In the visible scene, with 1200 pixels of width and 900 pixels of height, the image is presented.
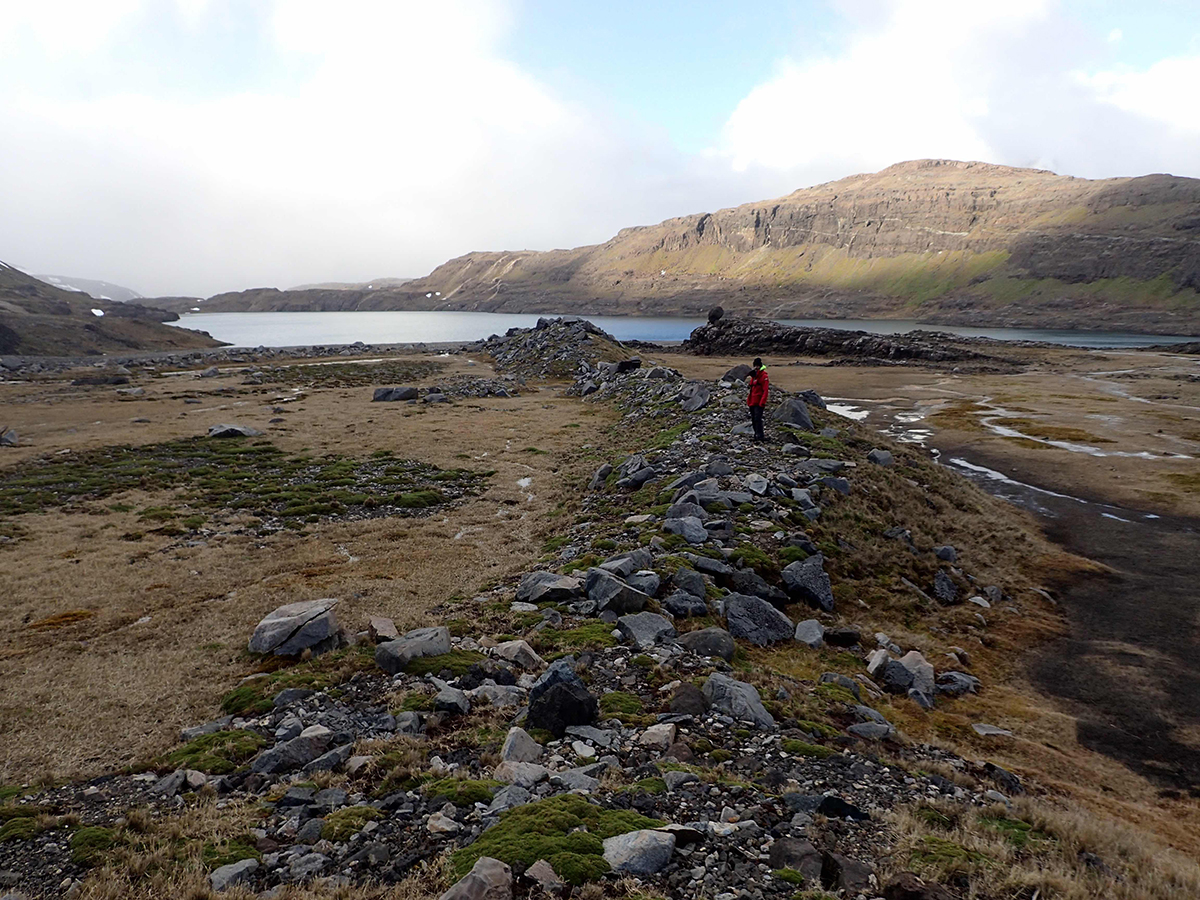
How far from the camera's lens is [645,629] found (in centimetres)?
1255

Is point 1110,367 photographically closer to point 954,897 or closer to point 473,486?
point 473,486

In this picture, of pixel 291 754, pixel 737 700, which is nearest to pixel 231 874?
pixel 291 754

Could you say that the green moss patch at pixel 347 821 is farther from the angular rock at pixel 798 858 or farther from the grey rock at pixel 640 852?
the angular rock at pixel 798 858

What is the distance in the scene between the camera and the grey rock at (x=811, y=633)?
Result: 13.8m

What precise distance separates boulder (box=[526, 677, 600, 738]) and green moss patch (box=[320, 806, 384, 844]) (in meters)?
2.65

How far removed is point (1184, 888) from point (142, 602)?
19935 mm

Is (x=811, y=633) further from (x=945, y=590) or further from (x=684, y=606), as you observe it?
(x=945, y=590)

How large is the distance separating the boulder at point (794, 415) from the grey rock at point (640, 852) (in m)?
24.5

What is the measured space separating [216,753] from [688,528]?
11986 mm

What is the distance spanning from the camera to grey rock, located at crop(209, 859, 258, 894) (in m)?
6.09

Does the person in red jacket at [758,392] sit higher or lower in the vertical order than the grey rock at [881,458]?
higher

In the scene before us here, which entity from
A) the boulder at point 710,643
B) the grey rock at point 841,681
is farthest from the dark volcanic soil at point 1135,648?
the boulder at point 710,643

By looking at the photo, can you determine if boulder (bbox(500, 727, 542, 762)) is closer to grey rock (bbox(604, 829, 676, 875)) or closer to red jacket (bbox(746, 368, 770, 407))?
grey rock (bbox(604, 829, 676, 875))

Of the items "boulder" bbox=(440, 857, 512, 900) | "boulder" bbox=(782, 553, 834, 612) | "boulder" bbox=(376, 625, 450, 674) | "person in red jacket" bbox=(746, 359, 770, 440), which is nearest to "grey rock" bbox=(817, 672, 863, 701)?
"boulder" bbox=(782, 553, 834, 612)
